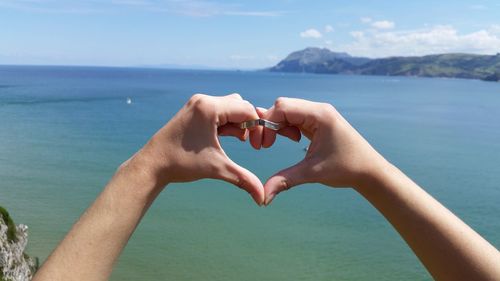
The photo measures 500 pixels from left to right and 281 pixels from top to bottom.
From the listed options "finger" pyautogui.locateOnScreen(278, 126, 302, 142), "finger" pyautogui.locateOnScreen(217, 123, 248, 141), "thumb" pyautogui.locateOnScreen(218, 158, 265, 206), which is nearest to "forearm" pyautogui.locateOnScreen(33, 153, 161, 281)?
"thumb" pyautogui.locateOnScreen(218, 158, 265, 206)

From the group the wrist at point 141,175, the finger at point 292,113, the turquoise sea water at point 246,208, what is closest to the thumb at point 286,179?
the finger at point 292,113

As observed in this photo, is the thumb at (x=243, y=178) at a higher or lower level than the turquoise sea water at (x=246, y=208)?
higher

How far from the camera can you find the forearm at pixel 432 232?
98.4 inches

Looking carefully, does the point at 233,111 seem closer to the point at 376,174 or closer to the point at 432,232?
the point at 376,174

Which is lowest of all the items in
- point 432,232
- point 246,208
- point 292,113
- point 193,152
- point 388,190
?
point 246,208

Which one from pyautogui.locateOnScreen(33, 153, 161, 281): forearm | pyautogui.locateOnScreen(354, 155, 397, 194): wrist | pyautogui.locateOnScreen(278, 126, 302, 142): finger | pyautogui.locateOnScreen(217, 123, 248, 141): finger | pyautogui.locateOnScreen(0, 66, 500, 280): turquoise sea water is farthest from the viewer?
pyautogui.locateOnScreen(0, 66, 500, 280): turquoise sea water

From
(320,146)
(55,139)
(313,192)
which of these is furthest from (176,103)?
(320,146)

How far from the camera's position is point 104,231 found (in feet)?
8.30

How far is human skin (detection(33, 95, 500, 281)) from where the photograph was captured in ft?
8.22

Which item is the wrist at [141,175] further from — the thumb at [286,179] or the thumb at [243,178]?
the thumb at [286,179]

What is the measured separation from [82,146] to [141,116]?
31518mm

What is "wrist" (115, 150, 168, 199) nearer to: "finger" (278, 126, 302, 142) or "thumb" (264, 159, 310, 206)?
"thumb" (264, 159, 310, 206)

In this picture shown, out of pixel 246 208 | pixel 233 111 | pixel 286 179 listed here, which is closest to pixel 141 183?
pixel 233 111

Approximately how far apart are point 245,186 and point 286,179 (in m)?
0.26
